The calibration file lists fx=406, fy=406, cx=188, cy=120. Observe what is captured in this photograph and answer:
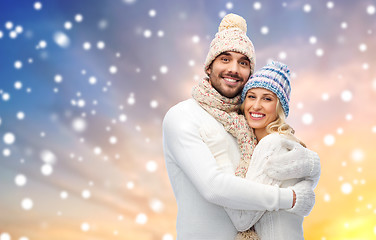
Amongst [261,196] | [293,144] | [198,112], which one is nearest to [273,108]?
[293,144]

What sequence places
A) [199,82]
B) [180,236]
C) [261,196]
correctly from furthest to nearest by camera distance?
[199,82]
[180,236]
[261,196]

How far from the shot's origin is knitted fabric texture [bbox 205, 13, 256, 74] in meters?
2.34

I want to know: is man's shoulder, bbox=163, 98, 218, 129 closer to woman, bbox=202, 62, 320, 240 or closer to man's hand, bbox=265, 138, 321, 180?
woman, bbox=202, 62, 320, 240

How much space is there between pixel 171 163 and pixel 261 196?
0.58 m

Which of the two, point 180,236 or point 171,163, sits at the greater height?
point 171,163

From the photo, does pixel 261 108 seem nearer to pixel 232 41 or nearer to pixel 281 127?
pixel 281 127

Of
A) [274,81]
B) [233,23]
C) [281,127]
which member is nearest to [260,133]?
[281,127]

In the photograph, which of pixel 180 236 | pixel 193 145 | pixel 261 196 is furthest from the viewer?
pixel 180 236

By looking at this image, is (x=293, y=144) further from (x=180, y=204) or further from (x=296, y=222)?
(x=180, y=204)

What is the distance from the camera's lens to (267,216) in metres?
1.94

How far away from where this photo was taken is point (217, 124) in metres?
2.16

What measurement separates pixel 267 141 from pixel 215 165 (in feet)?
0.95

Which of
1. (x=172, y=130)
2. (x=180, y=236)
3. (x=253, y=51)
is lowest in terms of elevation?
(x=180, y=236)

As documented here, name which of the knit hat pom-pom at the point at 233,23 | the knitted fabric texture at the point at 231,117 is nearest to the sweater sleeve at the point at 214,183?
the knitted fabric texture at the point at 231,117
